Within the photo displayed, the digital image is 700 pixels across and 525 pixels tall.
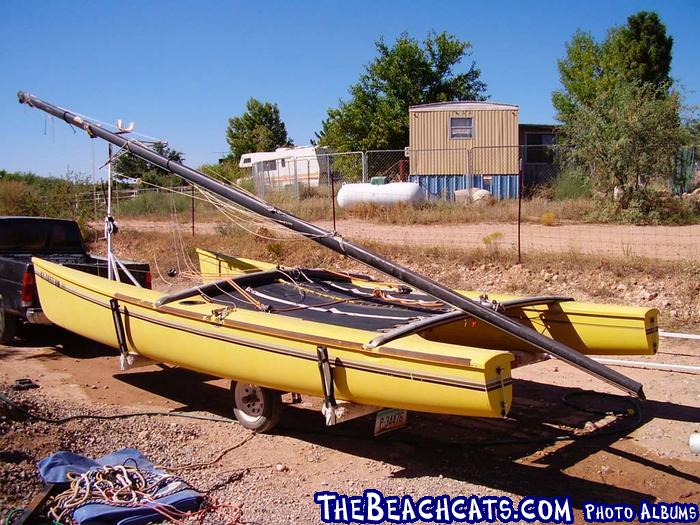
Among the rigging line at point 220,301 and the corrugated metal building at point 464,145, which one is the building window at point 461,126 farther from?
the rigging line at point 220,301

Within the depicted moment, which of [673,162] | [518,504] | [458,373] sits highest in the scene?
[673,162]

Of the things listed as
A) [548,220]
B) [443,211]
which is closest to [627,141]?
[548,220]

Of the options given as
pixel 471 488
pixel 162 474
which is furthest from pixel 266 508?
pixel 471 488

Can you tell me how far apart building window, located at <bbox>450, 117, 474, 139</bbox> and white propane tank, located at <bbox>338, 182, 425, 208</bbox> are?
4297 millimetres

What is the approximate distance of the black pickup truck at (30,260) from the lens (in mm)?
8711

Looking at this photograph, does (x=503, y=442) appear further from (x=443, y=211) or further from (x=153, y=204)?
(x=153, y=204)

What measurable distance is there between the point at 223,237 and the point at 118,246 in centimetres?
346

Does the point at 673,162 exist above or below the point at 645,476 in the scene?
above

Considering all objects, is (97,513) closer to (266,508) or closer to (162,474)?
(162,474)

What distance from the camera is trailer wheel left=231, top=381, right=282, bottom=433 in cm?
613

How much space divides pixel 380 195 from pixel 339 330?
14544 mm

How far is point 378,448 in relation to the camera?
5.93 meters

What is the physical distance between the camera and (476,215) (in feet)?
59.2

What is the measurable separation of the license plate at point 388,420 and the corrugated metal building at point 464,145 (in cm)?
1757
